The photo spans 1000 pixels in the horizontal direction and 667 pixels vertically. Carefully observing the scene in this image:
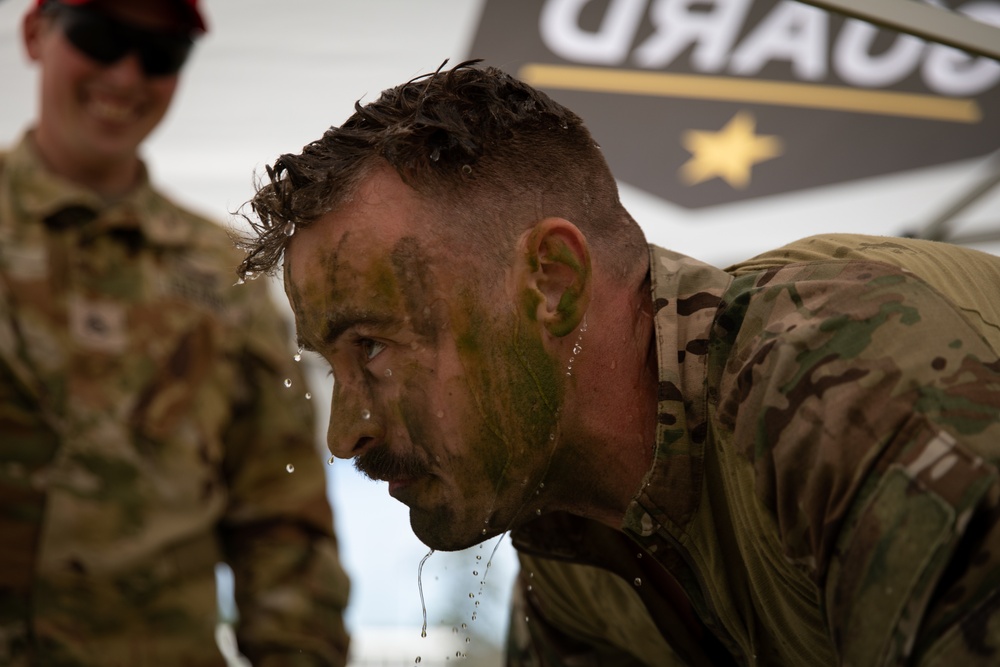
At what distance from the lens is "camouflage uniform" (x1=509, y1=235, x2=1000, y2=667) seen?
119 centimetres

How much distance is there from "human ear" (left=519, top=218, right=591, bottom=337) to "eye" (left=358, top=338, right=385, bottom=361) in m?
0.21

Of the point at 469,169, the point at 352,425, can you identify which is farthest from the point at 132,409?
the point at 469,169

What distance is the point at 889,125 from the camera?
3.55 metres

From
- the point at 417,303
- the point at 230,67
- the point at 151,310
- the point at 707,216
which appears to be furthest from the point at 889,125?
the point at 417,303

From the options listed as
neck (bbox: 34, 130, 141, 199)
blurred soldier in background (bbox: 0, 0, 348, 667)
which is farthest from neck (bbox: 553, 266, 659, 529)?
neck (bbox: 34, 130, 141, 199)

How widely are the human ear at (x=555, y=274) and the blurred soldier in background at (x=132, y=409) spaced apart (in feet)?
3.67

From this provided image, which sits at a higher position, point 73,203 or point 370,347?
point 370,347

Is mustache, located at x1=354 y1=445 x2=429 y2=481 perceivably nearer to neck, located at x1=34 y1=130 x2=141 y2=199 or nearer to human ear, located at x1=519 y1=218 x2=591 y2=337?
human ear, located at x1=519 y1=218 x2=591 y2=337

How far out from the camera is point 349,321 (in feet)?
5.27

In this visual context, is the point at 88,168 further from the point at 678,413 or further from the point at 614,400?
the point at 678,413

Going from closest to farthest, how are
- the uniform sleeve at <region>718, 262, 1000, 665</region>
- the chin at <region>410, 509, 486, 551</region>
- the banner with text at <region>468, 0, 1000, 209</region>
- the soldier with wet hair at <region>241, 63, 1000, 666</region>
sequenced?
the uniform sleeve at <region>718, 262, 1000, 665</region>, the soldier with wet hair at <region>241, 63, 1000, 666</region>, the chin at <region>410, 509, 486, 551</region>, the banner with text at <region>468, 0, 1000, 209</region>

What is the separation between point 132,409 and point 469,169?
1334 mm

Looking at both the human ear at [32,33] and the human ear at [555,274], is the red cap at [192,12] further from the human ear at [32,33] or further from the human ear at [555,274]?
the human ear at [555,274]

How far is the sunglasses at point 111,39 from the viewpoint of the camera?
109 inches
